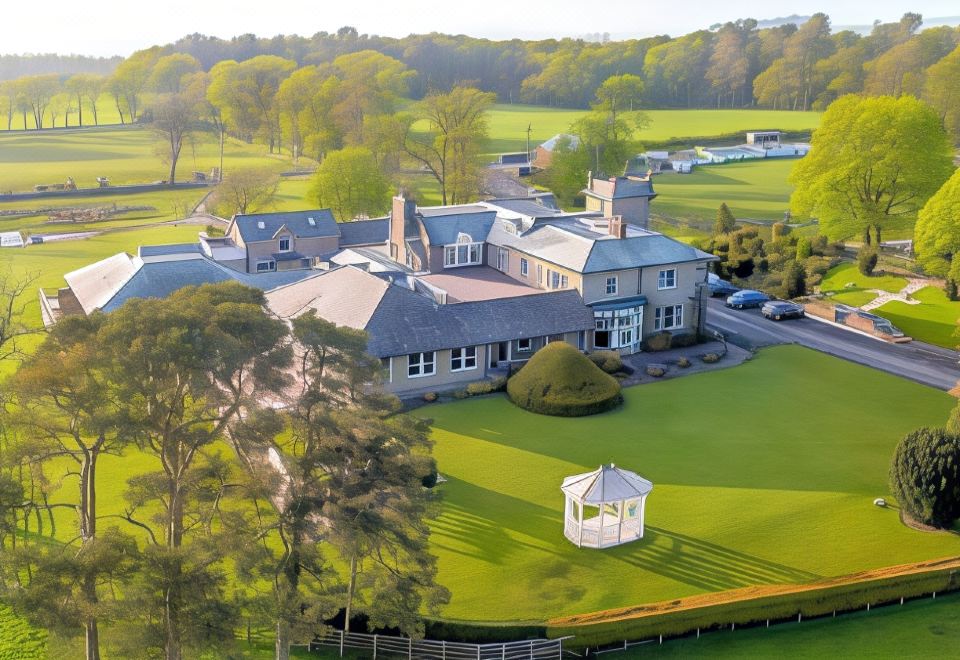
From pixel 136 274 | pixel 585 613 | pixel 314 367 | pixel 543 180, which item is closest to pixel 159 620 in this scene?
pixel 314 367

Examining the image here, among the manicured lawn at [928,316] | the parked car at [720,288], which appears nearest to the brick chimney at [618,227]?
the parked car at [720,288]

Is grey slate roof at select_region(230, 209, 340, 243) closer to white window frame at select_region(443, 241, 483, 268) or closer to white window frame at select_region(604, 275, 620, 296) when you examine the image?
white window frame at select_region(443, 241, 483, 268)

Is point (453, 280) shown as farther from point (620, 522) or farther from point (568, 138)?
point (568, 138)

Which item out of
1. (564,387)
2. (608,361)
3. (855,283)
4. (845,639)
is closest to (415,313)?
(564,387)

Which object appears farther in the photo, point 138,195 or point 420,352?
point 138,195

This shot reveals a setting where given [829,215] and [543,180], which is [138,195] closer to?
[543,180]

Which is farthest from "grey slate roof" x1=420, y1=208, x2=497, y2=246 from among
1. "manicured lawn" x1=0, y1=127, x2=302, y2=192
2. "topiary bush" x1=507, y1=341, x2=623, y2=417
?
"manicured lawn" x1=0, y1=127, x2=302, y2=192
